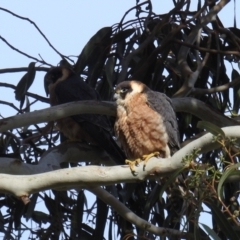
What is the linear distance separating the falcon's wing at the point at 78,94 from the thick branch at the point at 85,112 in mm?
667

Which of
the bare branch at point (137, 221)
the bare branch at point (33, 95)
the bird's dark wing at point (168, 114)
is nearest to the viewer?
the bare branch at point (137, 221)

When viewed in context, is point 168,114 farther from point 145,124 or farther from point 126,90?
point 126,90

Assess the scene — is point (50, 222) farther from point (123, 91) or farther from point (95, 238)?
point (123, 91)

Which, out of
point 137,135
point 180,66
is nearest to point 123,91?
point 137,135

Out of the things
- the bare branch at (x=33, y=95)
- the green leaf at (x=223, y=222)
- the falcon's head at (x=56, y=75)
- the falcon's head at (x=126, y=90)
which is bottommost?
the green leaf at (x=223, y=222)

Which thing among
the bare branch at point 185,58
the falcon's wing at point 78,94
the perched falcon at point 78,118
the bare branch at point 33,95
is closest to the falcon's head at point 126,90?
the bare branch at point 185,58

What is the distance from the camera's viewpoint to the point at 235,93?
4316mm

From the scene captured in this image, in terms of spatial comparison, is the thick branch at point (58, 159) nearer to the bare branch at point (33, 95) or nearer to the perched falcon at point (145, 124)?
the perched falcon at point (145, 124)

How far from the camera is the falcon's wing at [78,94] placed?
14.5 ft

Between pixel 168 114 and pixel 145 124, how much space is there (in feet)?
0.38

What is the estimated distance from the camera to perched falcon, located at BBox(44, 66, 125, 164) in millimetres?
4207

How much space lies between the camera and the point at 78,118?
177 inches

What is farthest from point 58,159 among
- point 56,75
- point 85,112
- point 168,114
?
point 56,75

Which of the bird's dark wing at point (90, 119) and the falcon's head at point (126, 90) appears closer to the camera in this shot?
the falcon's head at point (126, 90)
